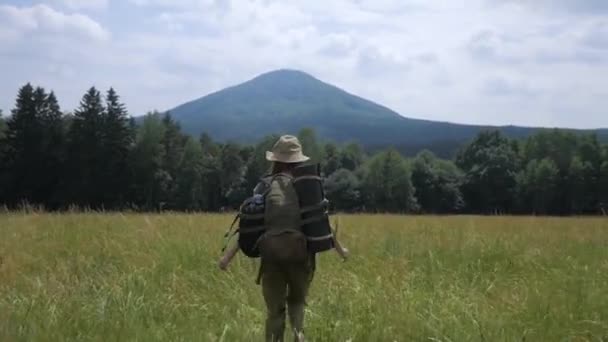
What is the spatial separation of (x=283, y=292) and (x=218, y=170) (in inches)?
2650

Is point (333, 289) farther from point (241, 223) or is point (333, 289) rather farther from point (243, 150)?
point (243, 150)

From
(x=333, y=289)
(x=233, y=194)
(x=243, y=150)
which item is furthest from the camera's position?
(x=243, y=150)

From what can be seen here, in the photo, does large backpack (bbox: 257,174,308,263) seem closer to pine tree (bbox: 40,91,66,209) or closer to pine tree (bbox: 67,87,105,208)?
pine tree (bbox: 67,87,105,208)

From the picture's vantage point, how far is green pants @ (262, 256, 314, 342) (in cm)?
493

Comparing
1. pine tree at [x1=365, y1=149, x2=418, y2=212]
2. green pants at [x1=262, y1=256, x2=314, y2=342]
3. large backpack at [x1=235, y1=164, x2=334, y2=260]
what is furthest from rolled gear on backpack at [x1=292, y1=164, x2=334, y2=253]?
pine tree at [x1=365, y1=149, x2=418, y2=212]

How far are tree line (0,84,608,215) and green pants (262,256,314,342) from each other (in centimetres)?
1988

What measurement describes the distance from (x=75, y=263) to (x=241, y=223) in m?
3.96

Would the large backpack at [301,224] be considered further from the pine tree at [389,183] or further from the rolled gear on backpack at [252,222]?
the pine tree at [389,183]

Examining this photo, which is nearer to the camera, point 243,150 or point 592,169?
point 592,169

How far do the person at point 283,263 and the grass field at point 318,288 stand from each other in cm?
53

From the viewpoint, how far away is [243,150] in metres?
81.9

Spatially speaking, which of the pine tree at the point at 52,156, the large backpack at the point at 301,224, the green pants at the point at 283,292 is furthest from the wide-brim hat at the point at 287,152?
the pine tree at the point at 52,156

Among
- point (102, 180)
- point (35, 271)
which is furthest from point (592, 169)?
point (35, 271)

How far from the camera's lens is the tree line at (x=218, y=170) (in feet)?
148
